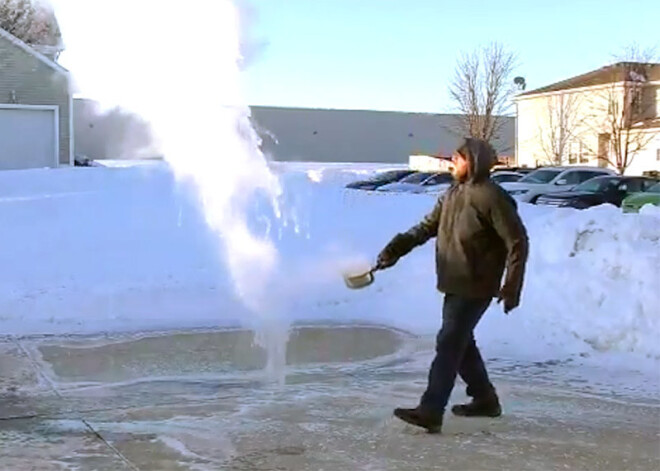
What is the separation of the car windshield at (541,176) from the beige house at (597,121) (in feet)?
50.1

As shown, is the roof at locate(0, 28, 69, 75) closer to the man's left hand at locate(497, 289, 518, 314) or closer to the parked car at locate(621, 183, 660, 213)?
the parked car at locate(621, 183, 660, 213)

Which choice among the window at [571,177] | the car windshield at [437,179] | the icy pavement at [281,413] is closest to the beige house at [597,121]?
the car windshield at [437,179]

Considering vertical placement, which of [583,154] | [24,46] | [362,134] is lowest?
[583,154]

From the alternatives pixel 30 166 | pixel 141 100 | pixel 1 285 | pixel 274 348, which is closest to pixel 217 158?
pixel 141 100

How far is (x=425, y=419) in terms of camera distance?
5.84 metres

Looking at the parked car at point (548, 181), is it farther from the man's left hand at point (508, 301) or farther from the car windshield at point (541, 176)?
the man's left hand at point (508, 301)

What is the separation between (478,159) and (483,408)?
150cm

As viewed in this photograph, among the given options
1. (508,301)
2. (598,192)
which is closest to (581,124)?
(598,192)

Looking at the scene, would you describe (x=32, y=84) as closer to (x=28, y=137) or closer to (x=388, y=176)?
(x=28, y=137)

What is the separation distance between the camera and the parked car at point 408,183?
33312 mm

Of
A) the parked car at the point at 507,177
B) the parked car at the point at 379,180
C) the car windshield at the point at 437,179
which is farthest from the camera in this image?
the parked car at the point at 379,180

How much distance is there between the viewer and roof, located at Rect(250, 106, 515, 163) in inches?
2367

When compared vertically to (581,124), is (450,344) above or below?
below

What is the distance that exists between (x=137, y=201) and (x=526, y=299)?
10.0 metres
